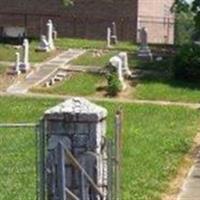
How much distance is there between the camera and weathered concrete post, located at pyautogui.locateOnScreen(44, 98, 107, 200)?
8500 millimetres

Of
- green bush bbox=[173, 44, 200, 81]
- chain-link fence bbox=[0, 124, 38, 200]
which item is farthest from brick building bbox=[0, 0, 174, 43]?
chain-link fence bbox=[0, 124, 38, 200]

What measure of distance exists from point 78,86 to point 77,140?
768 inches

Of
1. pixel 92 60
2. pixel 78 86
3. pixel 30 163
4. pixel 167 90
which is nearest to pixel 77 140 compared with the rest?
pixel 30 163

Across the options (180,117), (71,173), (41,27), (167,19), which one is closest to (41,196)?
(71,173)

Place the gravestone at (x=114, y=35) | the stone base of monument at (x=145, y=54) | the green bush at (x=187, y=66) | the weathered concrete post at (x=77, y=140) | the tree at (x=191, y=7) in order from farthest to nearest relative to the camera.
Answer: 1. the gravestone at (x=114, y=35)
2. the stone base of monument at (x=145, y=54)
3. the tree at (x=191, y=7)
4. the green bush at (x=187, y=66)
5. the weathered concrete post at (x=77, y=140)

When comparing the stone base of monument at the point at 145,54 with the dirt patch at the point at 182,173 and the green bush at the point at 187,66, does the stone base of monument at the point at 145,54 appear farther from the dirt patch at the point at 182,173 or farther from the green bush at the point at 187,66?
the dirt patch at the point at 182,173

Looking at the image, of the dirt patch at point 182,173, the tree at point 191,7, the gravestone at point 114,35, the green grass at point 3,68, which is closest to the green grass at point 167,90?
the tree at point 191,7

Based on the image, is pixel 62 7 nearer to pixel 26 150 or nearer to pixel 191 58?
pixel 191 58

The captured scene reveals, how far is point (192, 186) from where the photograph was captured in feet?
43.0

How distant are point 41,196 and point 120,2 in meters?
47.5

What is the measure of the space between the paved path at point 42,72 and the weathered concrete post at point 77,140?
18.5 metres

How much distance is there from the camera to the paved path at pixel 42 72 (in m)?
27.8

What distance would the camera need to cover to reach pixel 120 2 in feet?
183

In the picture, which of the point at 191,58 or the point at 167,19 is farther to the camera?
the point at 167,19
